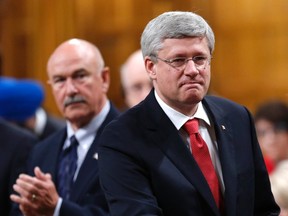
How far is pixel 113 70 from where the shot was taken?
8.58m

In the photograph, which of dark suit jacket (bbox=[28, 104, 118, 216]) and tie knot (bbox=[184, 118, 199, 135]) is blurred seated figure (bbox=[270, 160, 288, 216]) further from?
tie knot (bbox=[184, 118, 199, 135])

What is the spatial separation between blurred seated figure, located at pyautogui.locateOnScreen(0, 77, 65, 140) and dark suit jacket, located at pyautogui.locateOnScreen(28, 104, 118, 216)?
6.42 ft

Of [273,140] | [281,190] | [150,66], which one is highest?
[150,66]

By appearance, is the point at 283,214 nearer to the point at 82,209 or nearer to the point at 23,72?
the point at 82,209

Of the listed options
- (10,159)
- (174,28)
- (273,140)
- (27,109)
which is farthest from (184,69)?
(27,109)

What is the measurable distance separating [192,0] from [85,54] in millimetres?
3466

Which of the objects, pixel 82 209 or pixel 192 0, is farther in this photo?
pixel 192 0

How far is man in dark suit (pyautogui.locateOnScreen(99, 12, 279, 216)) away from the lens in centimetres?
318

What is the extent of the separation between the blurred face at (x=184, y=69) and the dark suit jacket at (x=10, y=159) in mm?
1744

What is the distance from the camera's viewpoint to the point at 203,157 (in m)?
3.28

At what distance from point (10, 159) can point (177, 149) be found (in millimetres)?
1789

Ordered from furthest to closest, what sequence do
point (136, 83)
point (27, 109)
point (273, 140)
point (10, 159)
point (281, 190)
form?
point (27, 109)
point (273, 140)
point (136, 83)
point (10, 159)
point (281, 190)

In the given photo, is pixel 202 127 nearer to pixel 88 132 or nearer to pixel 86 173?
pixel 86 173

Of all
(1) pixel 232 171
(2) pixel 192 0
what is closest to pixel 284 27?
(2) pixel 192 0
